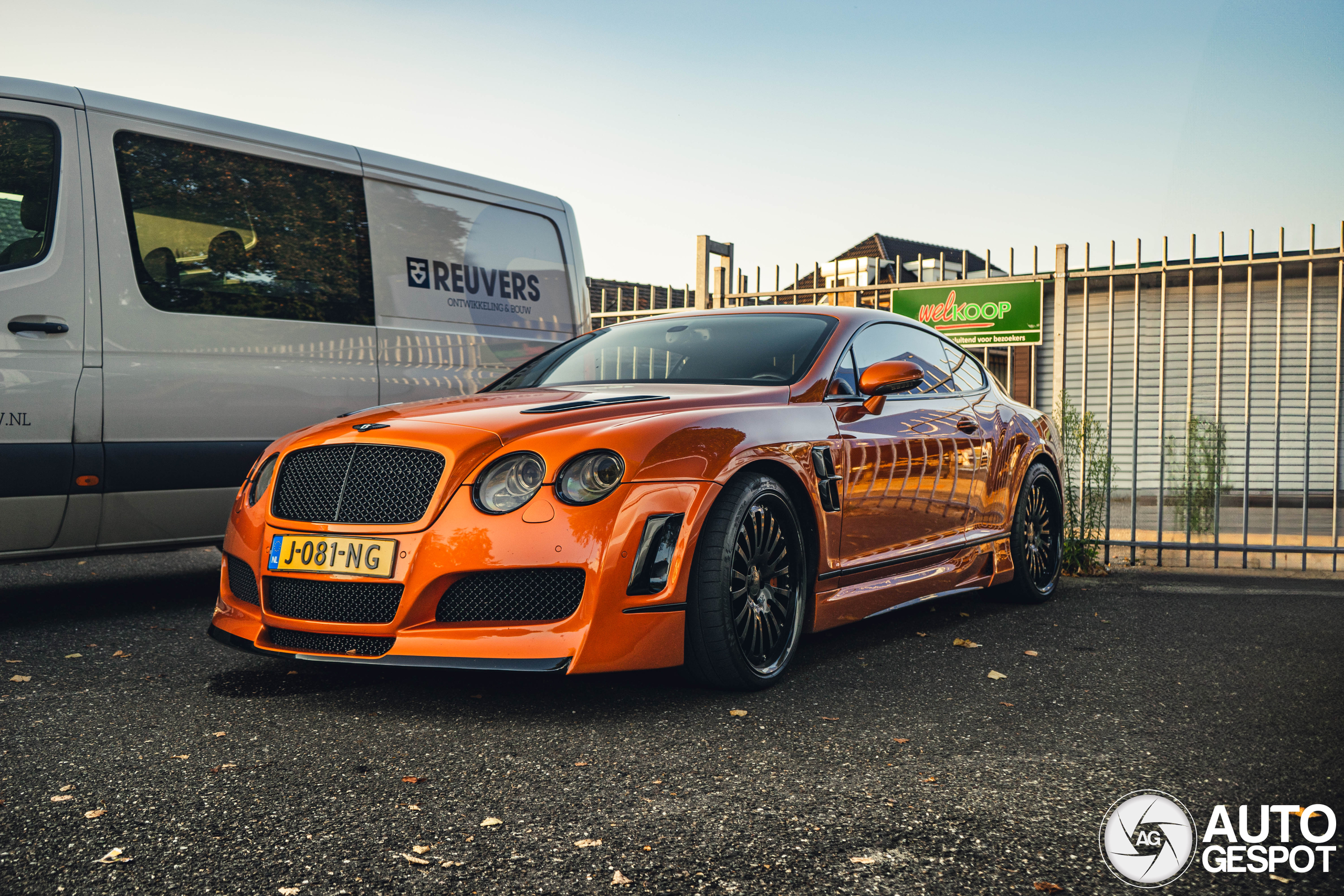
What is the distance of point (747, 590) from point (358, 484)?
1.28 meters

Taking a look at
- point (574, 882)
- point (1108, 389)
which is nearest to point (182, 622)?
point (574, 882)

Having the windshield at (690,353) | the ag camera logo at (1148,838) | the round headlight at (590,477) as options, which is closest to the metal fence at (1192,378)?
the windshield at (690,353)

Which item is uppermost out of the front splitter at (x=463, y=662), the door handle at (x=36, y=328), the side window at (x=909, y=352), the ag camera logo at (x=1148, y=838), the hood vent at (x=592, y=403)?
the door handle at (x=36, y=328)

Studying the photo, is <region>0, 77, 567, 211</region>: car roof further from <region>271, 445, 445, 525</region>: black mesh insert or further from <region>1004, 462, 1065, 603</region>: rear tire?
<region>1004, 462, 1065, 603</region>: rear tire

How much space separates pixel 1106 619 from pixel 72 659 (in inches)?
177

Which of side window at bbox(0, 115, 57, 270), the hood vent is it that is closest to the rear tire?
the hood vent

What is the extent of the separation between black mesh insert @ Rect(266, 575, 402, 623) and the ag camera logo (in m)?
1.99

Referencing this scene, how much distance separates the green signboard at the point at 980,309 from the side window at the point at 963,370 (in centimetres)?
262

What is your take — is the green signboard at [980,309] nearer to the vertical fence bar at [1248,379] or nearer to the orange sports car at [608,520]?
the vertical fence bar at [1248,379]

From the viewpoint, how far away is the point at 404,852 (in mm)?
2221

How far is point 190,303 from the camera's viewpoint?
15.6 feet

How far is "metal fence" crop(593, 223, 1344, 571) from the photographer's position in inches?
302

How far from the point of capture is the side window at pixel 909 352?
458 centimetres

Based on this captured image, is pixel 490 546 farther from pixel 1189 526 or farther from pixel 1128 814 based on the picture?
pixel 1189 526
